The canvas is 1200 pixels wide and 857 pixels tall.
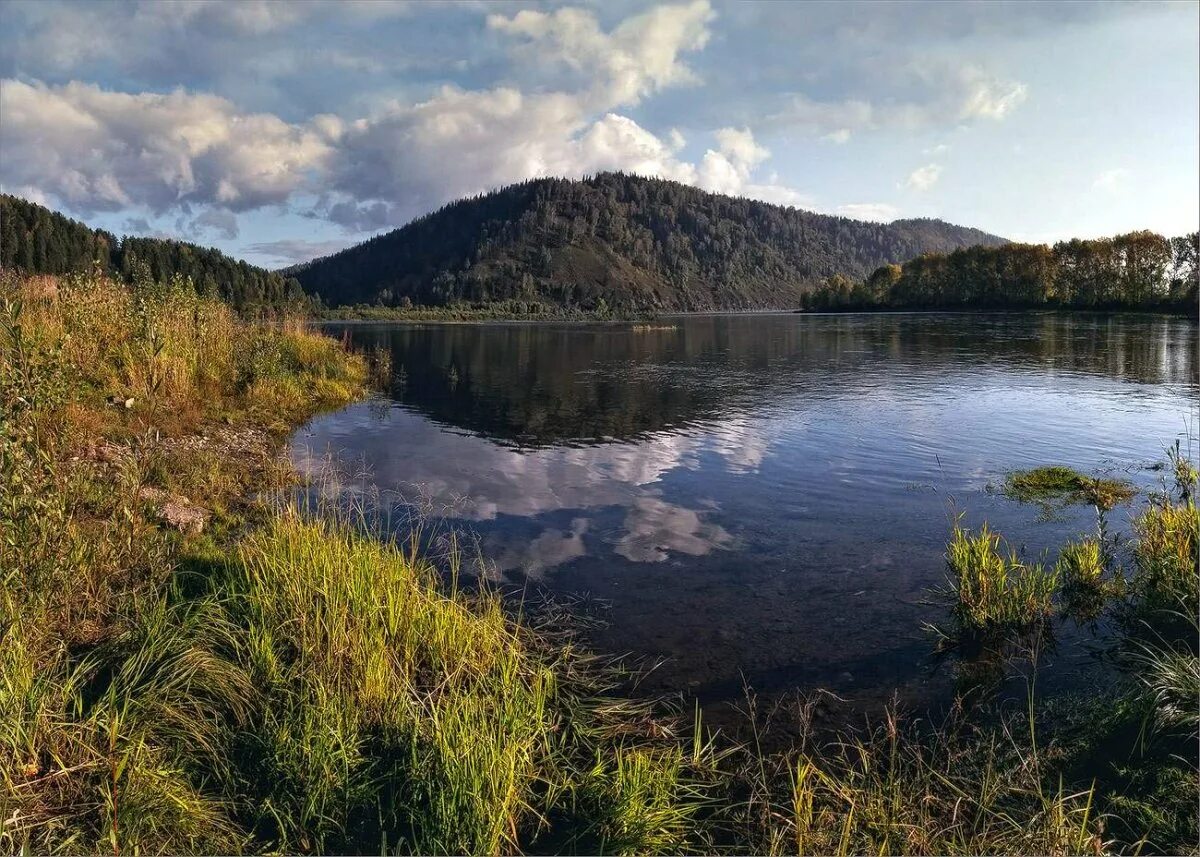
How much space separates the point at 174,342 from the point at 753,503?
707 inches

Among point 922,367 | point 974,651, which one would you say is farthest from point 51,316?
point 922,367

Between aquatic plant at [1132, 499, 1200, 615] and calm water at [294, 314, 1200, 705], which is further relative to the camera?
calm water at [294, 314, 1200, 705]

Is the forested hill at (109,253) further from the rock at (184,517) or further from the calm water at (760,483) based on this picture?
the rock at (184,517)

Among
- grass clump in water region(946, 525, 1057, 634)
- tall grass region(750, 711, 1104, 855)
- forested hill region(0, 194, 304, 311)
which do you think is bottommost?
tall grass region(750, 711, 1104, 855)

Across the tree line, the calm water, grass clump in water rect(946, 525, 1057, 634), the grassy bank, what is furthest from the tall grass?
the tree line

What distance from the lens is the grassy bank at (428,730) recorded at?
506 cm

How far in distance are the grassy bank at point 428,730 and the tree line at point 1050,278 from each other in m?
115

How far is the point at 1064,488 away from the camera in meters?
15.5

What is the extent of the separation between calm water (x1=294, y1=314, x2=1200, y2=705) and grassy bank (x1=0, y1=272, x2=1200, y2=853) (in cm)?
105

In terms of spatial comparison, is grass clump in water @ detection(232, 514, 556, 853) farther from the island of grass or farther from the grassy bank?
the island of grass

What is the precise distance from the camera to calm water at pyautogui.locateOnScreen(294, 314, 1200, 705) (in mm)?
9047

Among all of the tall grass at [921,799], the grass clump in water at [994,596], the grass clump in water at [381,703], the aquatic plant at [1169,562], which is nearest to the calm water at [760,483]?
the grass clump in water at [994,596]

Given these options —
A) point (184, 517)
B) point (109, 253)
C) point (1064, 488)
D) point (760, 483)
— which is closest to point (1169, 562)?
point (1064, 488)

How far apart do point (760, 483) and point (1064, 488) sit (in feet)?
22.1
